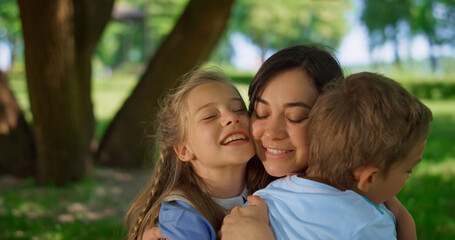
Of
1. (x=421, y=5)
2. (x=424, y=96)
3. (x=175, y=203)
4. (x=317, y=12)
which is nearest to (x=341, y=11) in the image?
(x=317, y=12)

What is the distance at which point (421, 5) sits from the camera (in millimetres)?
29031

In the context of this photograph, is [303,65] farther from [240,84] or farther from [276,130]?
[240,84]

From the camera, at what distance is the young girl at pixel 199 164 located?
202cm

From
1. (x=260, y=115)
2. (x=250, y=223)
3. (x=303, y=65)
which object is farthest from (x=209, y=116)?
(x=250, y=223)

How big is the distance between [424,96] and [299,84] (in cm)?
2334

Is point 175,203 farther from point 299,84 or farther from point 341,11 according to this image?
point 341,11

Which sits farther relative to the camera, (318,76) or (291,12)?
(291,12)

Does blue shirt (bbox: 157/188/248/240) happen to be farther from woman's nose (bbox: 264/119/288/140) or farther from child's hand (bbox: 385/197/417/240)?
child's hand (bbox: 385/197/417/240)

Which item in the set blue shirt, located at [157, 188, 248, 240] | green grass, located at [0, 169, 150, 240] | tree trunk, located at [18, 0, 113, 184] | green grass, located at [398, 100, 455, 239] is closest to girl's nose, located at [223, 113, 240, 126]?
blue shirt, located at [157, 188, 248, 240]

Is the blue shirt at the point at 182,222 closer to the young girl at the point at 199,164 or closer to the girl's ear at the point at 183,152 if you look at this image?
the young girl at the point at 199,164

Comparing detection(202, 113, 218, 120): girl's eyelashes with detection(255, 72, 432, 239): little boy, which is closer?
detection(255, 72, 432, 239): little boy

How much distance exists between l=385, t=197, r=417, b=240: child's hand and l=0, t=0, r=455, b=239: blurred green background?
0.73 meters

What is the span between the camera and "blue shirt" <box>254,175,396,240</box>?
1559mm

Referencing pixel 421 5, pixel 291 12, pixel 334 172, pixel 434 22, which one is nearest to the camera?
pixel 334 172
